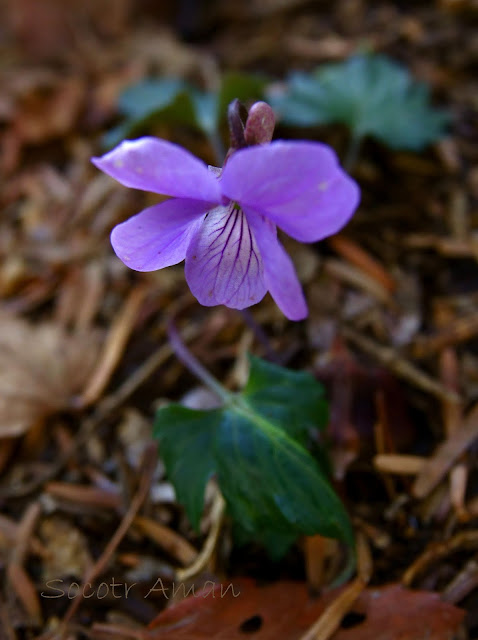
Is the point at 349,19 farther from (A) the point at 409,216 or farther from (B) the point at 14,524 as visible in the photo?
(B) the point at 14,524

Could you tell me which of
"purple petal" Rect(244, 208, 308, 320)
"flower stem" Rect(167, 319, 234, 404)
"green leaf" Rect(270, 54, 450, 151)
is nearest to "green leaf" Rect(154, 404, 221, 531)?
"flower stem" Rect(167, 319, 234, 404)

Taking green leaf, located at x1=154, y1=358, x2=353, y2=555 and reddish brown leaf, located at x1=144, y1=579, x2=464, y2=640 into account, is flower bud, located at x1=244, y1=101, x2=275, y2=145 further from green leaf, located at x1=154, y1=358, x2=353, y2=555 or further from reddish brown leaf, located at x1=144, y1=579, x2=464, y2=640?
reddish brown leaf, located at x1=144, y1=579, x2=464, y2=640

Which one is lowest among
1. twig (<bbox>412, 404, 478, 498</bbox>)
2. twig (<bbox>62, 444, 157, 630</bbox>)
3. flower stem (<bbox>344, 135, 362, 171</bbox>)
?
twig (<bbox>62, 444, 157, 630</bbox>)

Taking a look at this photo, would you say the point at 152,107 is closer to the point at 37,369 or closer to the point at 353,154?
the point at 353,154

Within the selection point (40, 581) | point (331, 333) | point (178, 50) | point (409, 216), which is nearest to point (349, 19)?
point (178, 50)

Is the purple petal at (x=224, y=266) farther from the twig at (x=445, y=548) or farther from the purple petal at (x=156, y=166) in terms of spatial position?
the twig at (x=445, y=548)

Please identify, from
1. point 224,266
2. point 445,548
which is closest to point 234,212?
point 224,266
